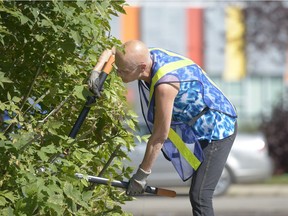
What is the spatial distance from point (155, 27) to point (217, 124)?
24.1m

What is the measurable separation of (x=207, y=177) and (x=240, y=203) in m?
9.79

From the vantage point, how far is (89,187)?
4.68m

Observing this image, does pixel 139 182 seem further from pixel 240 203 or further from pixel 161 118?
pixel 240 203

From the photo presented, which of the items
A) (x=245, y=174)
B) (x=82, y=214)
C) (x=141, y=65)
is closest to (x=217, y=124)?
(x=141, y=65)

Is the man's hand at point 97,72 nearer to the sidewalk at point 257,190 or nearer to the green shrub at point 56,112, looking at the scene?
the green shrub at point 56,112

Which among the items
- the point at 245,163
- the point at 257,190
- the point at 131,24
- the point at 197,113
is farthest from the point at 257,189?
the point at 131,24

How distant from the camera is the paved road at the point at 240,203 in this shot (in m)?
12.8

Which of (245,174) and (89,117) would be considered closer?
(89,117)

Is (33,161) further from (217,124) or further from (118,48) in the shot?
(217,124)

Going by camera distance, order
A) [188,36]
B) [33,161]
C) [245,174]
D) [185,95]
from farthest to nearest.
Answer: [188,36] → [245,174] → [185,95] → [33,161]

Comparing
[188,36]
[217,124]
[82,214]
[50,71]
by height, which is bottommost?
[188,36]

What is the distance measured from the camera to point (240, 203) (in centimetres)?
1442

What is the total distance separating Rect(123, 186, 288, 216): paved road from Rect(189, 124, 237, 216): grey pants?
678cm

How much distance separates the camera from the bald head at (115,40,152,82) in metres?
4.43
